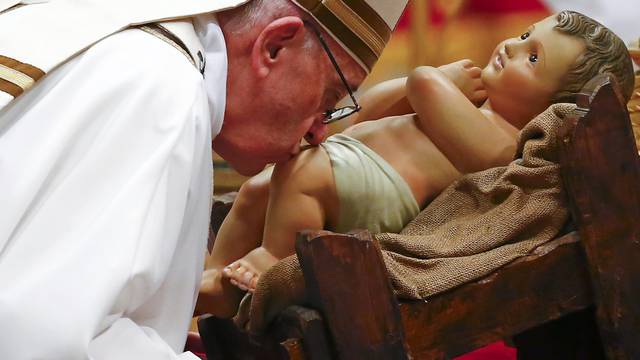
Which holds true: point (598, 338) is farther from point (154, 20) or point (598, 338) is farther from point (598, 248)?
point (154, 20)

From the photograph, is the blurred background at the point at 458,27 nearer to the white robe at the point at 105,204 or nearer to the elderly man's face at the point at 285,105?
the elderly man's face at the point at 285,105

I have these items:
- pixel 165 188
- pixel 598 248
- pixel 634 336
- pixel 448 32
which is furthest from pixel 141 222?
pixel 448 32

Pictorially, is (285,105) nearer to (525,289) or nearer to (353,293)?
A: (353,293)

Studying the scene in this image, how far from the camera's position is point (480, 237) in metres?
1.66

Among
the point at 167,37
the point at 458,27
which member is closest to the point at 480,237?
the point at 167,37

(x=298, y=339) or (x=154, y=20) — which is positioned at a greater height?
(x=154, y=20)

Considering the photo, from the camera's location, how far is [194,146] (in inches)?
49.8

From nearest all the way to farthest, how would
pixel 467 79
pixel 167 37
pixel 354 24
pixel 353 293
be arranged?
pixel 167 37 < pixel 353 293 < pixel 354 24 < pixel 467 79

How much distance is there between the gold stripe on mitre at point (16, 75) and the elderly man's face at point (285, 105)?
1.28 feet

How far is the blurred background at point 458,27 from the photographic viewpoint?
2.91 m

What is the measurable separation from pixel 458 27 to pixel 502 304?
1.56 metres

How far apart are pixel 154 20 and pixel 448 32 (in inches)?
72.0

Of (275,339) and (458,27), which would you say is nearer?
(275,339)

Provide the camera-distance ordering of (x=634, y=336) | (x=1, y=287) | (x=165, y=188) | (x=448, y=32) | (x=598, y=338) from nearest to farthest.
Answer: (x=1, y=287) → (x=165, y=188) → (x=634, y=336) → (x=598, y=338) → (x=448, y=32)
